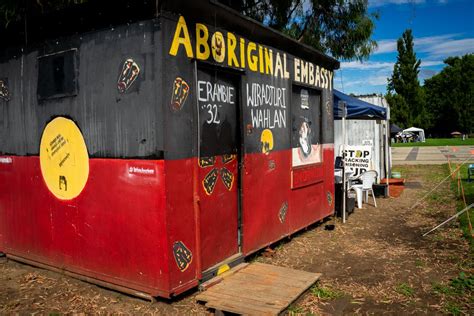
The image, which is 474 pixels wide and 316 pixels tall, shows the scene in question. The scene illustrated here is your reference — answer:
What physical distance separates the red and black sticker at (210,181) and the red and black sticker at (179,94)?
1.00m

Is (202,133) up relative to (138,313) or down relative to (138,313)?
up

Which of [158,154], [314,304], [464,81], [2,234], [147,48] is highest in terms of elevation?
[464,81]

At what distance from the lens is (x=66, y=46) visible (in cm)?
486

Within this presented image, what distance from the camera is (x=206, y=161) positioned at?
15.8ft

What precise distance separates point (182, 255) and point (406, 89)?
6606 cm

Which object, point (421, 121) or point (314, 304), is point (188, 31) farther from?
point (421, 121)

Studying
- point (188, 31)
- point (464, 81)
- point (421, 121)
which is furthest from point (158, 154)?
point (464, 81)

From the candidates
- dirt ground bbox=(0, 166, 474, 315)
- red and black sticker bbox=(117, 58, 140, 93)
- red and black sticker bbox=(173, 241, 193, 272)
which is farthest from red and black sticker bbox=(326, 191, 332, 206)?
red and black sticker bbox=(117, 58, 140, 93)

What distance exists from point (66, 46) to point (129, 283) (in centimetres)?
296

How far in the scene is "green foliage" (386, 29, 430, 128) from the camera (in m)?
62.6

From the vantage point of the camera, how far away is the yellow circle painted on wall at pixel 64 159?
15.9 feet

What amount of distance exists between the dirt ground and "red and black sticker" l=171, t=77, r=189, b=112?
2156mm

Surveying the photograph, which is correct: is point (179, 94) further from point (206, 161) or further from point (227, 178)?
point (227, 178)

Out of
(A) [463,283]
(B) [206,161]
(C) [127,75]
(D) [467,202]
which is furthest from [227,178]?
(D) [467,202]
